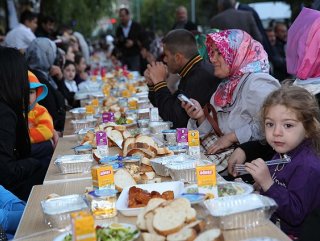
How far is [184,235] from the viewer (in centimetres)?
179

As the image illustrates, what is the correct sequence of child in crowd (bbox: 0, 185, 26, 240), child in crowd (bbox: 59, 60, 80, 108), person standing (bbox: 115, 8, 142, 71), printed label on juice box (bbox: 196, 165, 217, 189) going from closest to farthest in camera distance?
1. printed label on juice box (bbox: 196, 165, 217, 189)
2. child in crowd (bbox: 0, 185, 26, 240)
3. child in crowd (bbox: 59, 60, 80, 108)
4. person standing (bbox: 115, 8, 142, 71)

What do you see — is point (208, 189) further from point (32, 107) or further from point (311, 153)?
point (32, 107)

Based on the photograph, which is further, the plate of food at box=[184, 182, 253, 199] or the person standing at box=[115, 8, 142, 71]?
the person standing at box=[115, 8, 142, 71]

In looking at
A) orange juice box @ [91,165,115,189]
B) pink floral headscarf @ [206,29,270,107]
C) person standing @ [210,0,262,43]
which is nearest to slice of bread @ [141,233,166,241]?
orange juice box @ [91,165,115,189]

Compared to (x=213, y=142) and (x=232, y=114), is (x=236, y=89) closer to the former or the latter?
(x=232, y=114)

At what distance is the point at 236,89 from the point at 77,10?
18.1 metres

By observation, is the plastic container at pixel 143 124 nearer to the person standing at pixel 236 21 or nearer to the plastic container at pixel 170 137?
the plastic container at pixel 170 137

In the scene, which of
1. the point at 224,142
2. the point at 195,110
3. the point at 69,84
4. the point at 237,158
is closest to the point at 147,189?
the point at 237,158

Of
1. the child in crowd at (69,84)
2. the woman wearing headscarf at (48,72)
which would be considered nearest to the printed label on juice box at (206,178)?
the woman wearing headscarf at (48,72)

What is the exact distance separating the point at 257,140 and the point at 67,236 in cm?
186

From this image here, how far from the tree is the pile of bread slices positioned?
16.0 metres

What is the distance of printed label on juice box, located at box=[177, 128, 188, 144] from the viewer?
3.33 metres

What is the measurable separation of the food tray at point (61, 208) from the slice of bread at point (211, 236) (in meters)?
0.61

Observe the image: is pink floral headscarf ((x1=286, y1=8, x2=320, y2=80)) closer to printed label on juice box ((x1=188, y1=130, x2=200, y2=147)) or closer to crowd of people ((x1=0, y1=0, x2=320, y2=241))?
crowd of people ((x1=0, y1=0, x2=320, y2=241))
